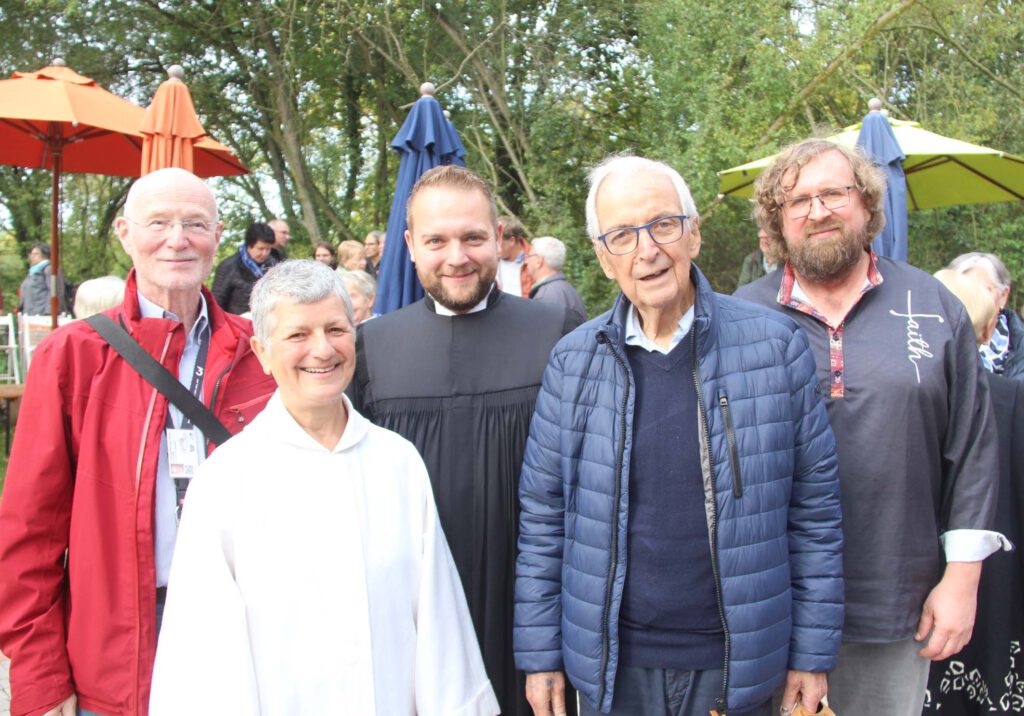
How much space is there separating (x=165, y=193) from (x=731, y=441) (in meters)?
1.68

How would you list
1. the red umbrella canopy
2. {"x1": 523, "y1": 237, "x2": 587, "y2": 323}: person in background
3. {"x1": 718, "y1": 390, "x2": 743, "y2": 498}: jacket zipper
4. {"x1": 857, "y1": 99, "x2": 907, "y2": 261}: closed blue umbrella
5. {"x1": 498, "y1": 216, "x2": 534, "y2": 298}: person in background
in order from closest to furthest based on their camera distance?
{"x1": 718, "y1": 390, "x2": 743, "y2": 498}: jacket zipper, {"x1": 857, "y1": 99, "x2": 907, "y2": 261}: closed blue umbrella, the red umbrella canopy, {"x1": 523, "y1": 237, "x2": 587, "y2": 323}: person in background, {"x1": 498, "y1": 216, "x2": 534, "y2": 298}: person in background

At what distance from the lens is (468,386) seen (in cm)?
261

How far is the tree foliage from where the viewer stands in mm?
9453

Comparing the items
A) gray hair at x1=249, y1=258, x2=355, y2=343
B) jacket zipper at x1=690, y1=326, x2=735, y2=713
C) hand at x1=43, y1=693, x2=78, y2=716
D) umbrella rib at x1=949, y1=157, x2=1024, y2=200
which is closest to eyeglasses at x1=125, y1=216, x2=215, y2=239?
gray hair at x1=249, y1=258, x2=355, y2=343

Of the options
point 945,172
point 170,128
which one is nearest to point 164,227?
point 170,128

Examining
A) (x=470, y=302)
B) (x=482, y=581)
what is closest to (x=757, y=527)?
(x=482, y=581)

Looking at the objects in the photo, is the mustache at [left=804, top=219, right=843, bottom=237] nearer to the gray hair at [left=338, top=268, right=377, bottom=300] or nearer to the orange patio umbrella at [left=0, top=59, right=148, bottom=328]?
the gray hair at [left=338, top=268, right=377, bottom=300]

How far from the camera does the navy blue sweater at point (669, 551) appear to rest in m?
2.13

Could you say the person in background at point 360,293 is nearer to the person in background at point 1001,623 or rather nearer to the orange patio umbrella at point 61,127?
the orange patio umbrella at point 61,127

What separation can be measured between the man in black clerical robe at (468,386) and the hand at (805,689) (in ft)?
2.56

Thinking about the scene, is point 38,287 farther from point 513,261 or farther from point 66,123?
point 513,261

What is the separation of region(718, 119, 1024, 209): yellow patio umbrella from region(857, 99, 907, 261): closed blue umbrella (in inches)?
47.7

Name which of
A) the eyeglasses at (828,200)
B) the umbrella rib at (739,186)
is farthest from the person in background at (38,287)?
the eyeglasses at (828,200)

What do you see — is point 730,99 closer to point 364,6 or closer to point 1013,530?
point 364,6
